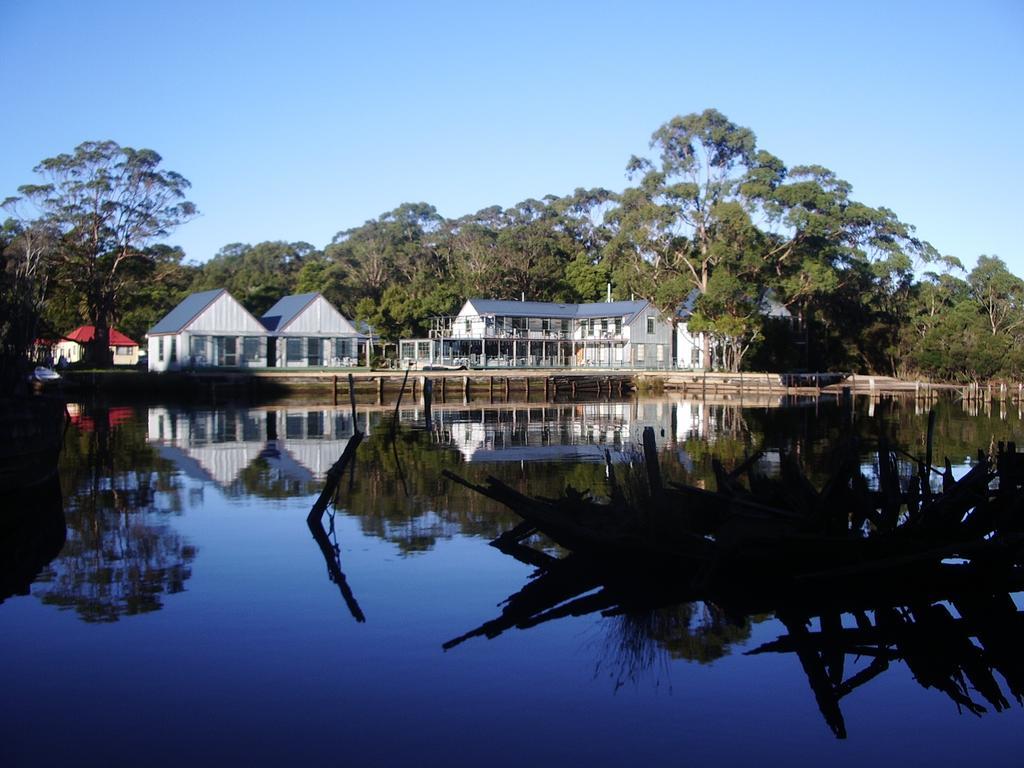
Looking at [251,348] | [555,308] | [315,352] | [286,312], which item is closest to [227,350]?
[251,348]

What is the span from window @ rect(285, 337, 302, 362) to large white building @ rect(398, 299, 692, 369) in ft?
34.7

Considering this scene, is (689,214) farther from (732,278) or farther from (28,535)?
(28,535)

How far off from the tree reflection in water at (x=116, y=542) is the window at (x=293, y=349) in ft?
152

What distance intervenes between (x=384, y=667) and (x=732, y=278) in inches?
2482

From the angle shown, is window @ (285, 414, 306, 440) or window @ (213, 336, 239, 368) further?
window @ (213, 336, 239, 368)

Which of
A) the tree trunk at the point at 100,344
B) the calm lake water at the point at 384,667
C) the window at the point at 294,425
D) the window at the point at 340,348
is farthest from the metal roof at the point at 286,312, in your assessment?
the calm lake water at the point at 384,667

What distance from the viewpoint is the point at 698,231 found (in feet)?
246

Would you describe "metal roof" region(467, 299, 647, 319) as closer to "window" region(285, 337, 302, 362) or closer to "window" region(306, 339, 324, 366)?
"window" region(306, 339, 324, 366)

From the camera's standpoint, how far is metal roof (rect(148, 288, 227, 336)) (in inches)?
2822

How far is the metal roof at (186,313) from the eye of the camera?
71688mm

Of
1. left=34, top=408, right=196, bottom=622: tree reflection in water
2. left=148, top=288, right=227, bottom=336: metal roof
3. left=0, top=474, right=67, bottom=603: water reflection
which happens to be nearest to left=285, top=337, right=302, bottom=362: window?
left=148, top=288, right=227, bottom=336: metal roof

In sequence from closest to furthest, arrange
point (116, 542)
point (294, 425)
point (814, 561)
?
point (814, 561)
point (116, 542)
point (294, 425)

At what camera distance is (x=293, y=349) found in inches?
2982

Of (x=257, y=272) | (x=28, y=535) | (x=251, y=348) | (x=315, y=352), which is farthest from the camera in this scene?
(x=257, y=272)
